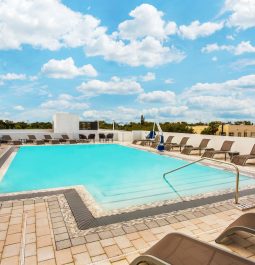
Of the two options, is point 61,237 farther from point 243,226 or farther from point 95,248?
point 243,226

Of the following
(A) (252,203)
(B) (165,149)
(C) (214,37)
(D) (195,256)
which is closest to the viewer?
(D) (195,256)

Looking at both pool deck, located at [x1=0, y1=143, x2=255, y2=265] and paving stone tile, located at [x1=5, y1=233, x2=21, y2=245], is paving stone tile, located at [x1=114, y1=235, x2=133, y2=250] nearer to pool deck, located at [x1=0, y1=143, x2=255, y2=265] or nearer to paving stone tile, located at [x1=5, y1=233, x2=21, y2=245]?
pool deck, located at [x1=0, y1=143, x2=255, y2=265]

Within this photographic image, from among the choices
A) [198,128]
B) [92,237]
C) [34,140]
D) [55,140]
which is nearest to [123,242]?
[92,237]

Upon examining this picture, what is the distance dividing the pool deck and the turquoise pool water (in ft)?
4.74

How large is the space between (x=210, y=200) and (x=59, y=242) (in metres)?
3.14

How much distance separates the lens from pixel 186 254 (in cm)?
214

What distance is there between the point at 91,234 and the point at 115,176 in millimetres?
5164

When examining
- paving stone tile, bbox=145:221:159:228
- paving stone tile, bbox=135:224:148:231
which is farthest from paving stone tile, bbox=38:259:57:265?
paving stone tile, bbox=145:221:159:228

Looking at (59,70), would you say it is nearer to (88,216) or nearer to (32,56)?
(32,56)

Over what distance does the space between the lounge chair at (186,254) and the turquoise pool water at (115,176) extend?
2.94 meters

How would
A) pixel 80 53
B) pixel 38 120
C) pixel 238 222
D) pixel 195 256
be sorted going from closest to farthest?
pixel 195 256 < pixel 238 222 < pixel 80 53 < pixel 38 120

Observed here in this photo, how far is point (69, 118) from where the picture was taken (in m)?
19.4

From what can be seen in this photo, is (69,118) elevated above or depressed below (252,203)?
above

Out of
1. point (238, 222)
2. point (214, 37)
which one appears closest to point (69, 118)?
point (214, 37)
